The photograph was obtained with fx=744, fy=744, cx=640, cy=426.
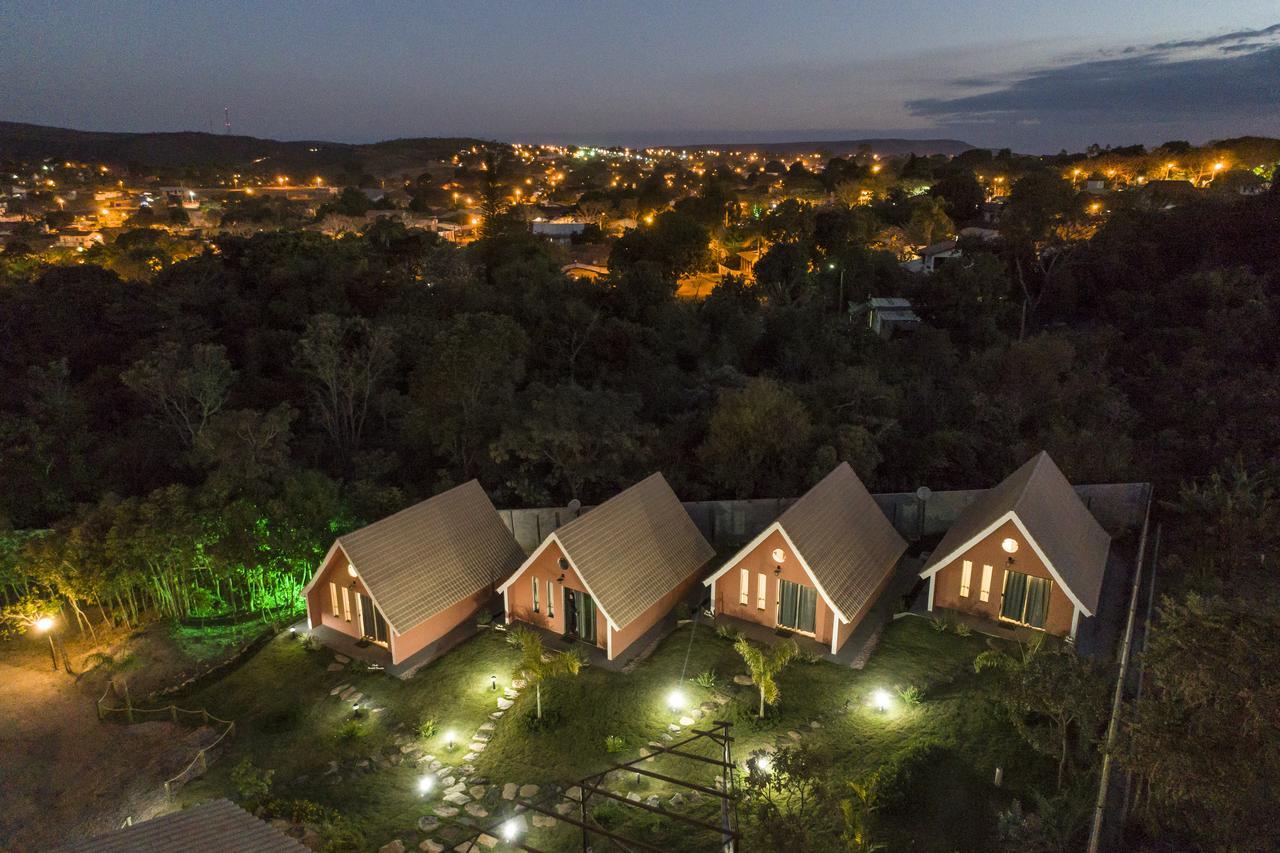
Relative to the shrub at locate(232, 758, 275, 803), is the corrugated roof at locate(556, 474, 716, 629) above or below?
above

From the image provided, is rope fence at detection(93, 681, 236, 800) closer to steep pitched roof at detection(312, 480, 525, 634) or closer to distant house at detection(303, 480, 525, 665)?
distant house at detection(303, 480, 525, 665)

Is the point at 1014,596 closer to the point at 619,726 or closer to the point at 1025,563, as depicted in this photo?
the point at 1025,563

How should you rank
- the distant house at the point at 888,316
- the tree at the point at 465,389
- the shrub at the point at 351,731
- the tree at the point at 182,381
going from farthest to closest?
the distant house at the point at 888,316
the tree at the point at 465,389
the tree at the point at 182,381
the shrub at the point at 351,731

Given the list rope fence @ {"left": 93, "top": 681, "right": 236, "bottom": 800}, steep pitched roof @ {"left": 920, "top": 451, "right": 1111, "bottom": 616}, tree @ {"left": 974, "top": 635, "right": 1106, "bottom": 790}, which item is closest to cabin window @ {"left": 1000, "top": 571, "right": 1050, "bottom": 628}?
steep pitched roof @ {"left": 920, "top": 451, "right": 1111, "bottom": 616}

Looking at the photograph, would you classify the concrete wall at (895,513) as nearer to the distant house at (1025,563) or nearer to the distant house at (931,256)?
the distant house at (1025,563)

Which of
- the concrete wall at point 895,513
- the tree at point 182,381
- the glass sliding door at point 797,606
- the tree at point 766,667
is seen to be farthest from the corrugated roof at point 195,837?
the tree at point 182,381

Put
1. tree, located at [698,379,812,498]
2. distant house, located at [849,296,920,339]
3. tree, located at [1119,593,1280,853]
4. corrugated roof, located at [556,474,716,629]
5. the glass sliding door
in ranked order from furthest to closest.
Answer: distant house, located at [849,296,920,339] < tree, located at [698,379,812,498] < the glass sliding door < corrugated roof, located at [556,474,716,629] < tree, located at [1119,593,1280,853]

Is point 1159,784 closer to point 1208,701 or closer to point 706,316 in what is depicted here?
point 1208,701
